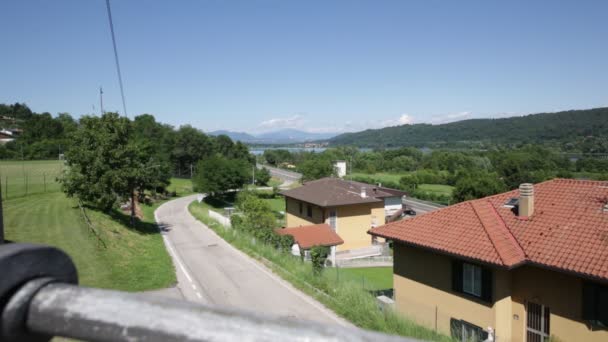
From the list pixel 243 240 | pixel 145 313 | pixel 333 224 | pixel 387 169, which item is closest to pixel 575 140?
pixel 387 169

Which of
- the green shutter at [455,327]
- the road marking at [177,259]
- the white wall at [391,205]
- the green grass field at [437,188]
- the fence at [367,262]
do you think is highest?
the road marking at [177,259]

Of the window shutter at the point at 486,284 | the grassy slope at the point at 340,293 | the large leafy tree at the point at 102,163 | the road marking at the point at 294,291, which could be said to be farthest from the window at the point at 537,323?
the large leafy tree at the point at 102,163

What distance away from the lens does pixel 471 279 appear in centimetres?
1520

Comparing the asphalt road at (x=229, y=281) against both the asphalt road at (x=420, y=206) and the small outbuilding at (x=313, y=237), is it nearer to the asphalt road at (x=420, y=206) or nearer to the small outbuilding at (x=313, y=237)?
the small outbuilding at (x=313, y=237)

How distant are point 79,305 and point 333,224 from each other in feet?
117

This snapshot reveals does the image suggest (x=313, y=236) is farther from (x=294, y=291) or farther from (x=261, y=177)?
(x=261, y=177)

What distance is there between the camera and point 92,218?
1046 inches

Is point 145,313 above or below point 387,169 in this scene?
above

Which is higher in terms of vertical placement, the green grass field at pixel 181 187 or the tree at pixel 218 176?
the tree at pixel 218 176

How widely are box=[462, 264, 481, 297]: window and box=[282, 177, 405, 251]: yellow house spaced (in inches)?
792

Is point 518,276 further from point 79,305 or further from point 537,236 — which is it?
point 79,305

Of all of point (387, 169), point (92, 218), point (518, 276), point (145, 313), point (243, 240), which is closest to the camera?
point (145, 313)

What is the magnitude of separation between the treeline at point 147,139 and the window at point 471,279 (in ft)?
125

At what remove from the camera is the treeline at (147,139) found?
150 ft
